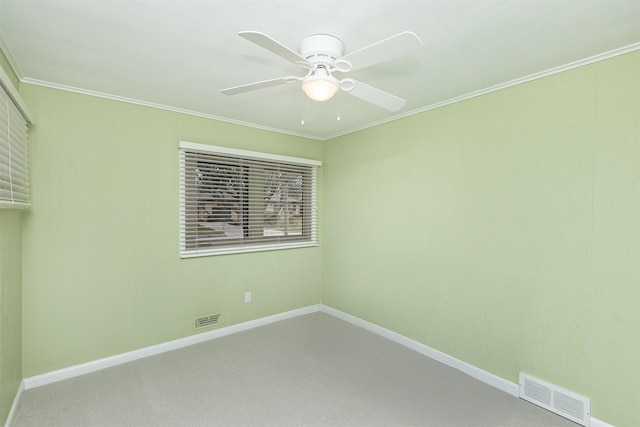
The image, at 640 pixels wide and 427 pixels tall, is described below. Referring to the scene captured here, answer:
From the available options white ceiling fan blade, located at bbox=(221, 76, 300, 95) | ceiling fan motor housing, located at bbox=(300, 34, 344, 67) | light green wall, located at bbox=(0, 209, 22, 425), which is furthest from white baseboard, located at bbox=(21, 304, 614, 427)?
ceiling fan motor housing, located at bbox=(300, 34, 344, 67)

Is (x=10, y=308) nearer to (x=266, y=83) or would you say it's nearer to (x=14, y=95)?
(x=14, y=95)

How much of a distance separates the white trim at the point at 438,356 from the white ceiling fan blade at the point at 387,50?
8.17 feet

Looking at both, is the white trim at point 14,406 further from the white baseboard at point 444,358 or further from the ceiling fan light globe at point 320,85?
the white baseboard at point 444,358

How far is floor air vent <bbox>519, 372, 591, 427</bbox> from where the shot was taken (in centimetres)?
201

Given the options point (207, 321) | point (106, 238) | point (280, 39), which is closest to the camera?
point (280, 39)

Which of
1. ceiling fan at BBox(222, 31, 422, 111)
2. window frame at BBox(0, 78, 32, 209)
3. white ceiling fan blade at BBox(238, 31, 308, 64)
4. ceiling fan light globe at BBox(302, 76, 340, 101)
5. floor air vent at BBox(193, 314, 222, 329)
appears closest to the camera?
white ceiling fan blade at BBox(238, 31, 308, 64)

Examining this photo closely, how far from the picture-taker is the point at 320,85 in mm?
1628

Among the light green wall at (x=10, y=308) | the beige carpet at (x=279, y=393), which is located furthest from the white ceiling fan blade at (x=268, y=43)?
the beige carpet at (x=279, y=393)

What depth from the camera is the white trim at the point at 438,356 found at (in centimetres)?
240

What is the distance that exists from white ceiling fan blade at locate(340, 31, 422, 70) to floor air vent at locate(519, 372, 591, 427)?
240cm

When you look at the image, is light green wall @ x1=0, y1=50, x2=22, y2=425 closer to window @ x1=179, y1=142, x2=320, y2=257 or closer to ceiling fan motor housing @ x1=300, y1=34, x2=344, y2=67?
window @ x1=179, y1=142, x2=320, y2=257

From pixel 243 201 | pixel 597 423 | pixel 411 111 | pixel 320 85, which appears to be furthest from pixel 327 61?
pixel 597 423

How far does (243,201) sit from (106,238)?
1.32 m

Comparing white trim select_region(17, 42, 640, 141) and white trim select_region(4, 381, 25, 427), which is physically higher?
white trim select_region(17, 42, 640, 141)
